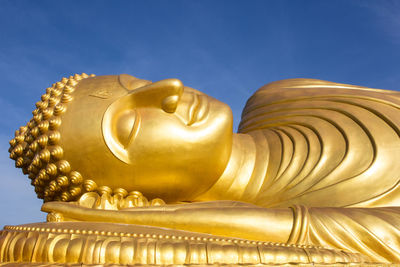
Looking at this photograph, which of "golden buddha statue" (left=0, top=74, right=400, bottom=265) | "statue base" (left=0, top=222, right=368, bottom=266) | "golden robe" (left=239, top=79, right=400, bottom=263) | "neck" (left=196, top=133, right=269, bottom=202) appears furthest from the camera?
"neck" (left=196, top=133, right=269, bottom=202)

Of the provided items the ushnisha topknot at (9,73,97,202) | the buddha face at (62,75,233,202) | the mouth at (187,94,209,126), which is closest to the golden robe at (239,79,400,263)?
the buddha face at (62,75,233,202)

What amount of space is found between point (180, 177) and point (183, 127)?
395mm

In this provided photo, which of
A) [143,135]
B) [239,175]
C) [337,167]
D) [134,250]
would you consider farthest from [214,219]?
[337,167]

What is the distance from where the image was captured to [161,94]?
8.96 feet

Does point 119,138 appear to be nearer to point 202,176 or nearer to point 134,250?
point 202,176

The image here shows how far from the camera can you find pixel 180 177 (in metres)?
2.86

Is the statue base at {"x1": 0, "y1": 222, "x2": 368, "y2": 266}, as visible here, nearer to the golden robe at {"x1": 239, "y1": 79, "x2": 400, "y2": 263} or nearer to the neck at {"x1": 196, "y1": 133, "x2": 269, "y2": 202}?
→ the golden robe at {"x1": 239, "y1": 79, "x2": 400, "y2": 263}

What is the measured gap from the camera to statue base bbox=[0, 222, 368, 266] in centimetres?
163

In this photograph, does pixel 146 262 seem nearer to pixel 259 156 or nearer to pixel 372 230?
pixel 372 230

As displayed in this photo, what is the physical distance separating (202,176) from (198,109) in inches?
20.9

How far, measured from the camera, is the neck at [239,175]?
3.11m

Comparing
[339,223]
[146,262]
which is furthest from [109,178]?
[339,223]

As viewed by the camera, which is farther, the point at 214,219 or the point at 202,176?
the point at 202,176

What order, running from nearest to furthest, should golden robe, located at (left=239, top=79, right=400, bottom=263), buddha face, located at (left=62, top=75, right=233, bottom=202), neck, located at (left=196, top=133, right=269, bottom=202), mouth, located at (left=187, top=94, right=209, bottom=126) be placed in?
golden robe, located at (left=239, top=79, right=400, bottom=263)
buddha face, located at (left=62, top=75, right=233, bottom=202)
mouth, located at (left=187, top=94, right=209, bottom=126)
neck, located at (left=196, top=133, right=269, bottom=202)
